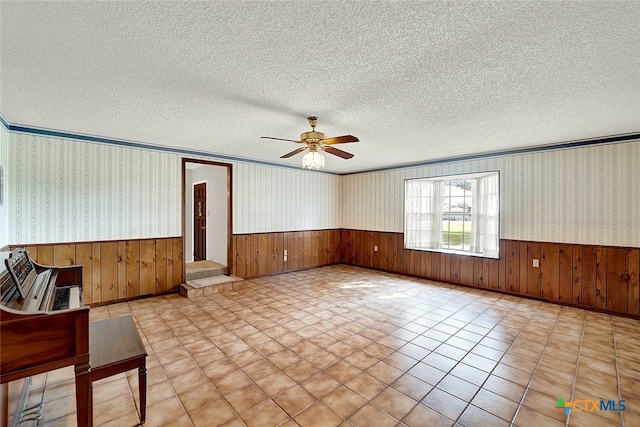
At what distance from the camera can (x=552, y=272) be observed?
4387 mm

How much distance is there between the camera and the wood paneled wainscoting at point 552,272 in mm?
3838

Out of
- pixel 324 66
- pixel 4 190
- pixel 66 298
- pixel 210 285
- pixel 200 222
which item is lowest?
pixel 210 285

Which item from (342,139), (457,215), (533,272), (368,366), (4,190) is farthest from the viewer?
(457,215)

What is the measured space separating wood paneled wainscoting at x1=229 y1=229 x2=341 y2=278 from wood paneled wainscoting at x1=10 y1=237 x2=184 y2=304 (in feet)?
3.75

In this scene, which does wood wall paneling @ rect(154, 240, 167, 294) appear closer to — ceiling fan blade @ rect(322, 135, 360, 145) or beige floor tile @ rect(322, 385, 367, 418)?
ceiling fan blade @ rect(322, 135, 360, 145)

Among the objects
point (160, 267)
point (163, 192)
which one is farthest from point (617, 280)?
point (163, 192)

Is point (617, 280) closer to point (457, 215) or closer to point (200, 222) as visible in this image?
point (457, 215)

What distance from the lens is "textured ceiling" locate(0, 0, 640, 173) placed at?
1549mm

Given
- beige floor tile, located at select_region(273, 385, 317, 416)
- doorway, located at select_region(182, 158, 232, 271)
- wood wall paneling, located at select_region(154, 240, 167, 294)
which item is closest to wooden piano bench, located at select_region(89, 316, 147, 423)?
beige floor tile, located at select_region(273, 385, 317, 416)

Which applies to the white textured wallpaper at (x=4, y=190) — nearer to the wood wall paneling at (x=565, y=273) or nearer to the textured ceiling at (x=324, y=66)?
the textured ceiling at (x=324, y=66)

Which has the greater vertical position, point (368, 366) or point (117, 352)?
point (117, 352)

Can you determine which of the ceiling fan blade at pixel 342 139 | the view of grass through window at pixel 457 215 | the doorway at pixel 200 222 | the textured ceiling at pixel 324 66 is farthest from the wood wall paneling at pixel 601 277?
the doorway at pixel 200 222

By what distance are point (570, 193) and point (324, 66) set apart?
4.37 metres

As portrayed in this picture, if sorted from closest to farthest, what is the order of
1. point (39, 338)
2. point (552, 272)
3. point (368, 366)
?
point (39, 338)
point (368, 366)
point (552, 272)
